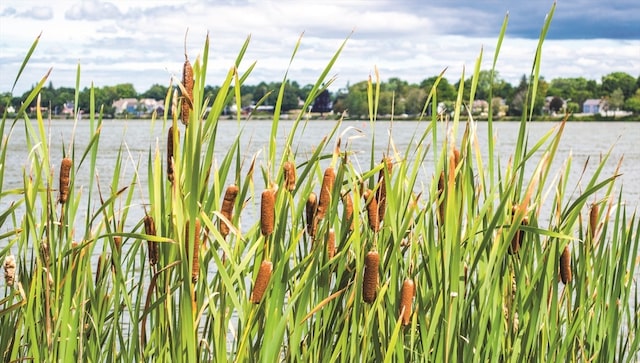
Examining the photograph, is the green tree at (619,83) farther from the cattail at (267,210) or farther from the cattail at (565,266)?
the cattail at (267,210)

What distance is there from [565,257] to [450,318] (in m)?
0.83

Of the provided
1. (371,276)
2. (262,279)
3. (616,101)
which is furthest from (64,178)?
(616,101)

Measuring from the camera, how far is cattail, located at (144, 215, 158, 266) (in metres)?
2.42

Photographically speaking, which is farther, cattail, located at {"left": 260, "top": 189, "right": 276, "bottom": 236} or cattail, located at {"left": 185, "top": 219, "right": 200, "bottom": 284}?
cattail, located at {"left": 185, "top": 219, "right": 200, "bottom": 284}

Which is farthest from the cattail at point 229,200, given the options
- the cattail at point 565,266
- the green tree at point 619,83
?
the green tree at point 619,83

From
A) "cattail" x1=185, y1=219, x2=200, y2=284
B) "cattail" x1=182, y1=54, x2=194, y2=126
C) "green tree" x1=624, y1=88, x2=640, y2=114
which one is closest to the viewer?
"cattail" x1=182, y1=54, x2=194, y2=126

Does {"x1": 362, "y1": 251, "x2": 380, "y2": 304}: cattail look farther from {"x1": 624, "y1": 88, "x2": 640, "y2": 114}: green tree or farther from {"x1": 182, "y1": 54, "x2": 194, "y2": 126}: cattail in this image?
{"x1": 624, "y1": 88, "x2": 640, "y2": 114}: green tree

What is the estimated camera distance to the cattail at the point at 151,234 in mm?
2424

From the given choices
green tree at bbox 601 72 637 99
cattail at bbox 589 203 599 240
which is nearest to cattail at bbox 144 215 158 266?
cattail at bbox 589 203 599 240

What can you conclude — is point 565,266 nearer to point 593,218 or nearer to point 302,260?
point 593,218

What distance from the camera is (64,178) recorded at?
Answer: 2623 mm

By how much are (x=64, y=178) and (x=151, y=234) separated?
38cm

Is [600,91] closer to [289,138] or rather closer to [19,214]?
[19,214]

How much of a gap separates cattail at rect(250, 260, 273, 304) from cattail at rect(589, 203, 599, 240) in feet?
5.57
